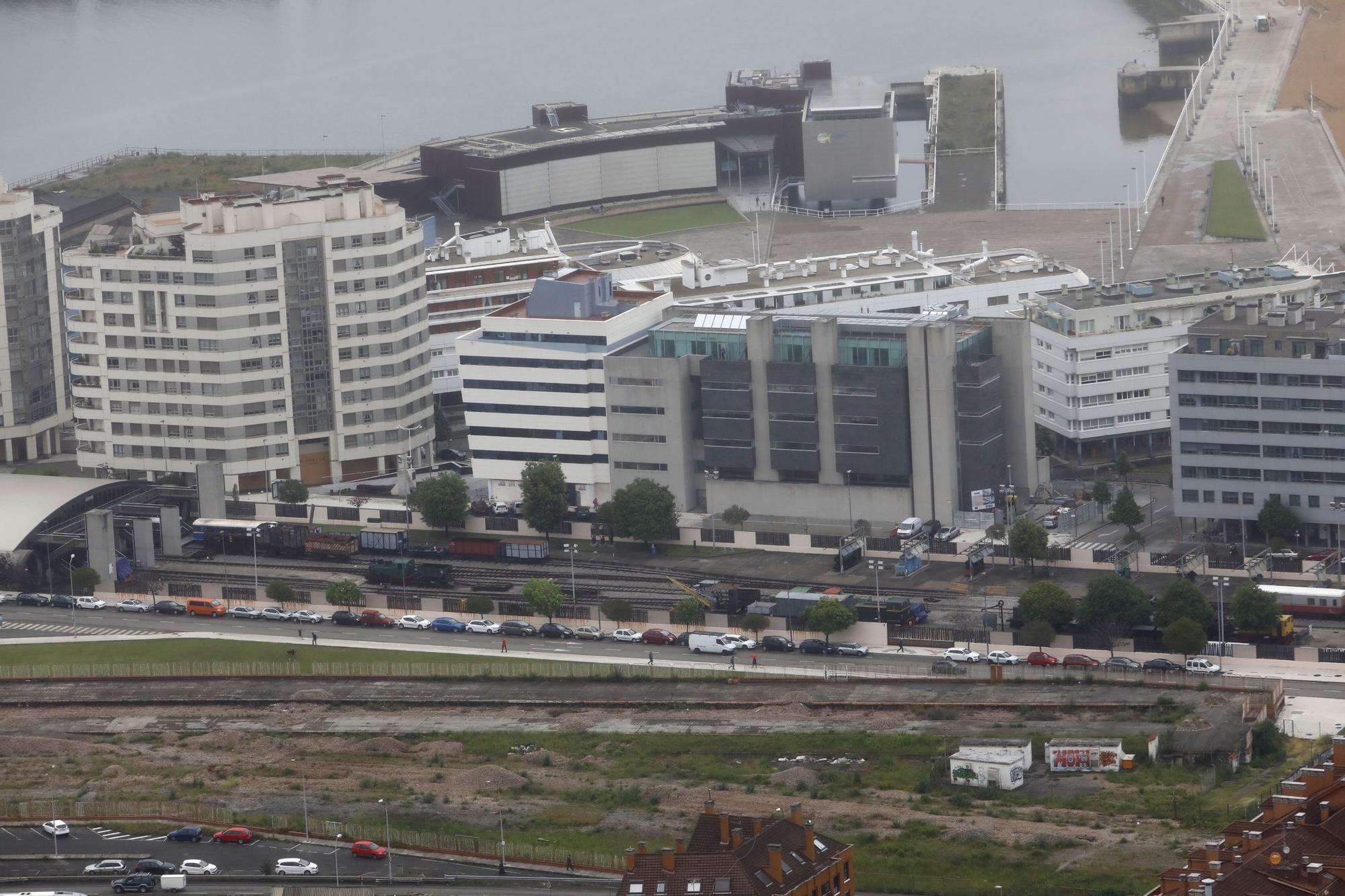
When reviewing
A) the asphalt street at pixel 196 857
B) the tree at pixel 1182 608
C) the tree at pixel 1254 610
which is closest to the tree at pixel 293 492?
the asphalt street at pixel 196 857

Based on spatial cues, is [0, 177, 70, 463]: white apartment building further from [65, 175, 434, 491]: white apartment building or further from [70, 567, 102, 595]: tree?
[70, 567, 102, 595]: tree

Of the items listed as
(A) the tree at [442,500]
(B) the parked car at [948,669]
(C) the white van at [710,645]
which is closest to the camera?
(B) the parked car at [948,669]

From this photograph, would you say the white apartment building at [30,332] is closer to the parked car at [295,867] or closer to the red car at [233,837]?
the red car at [233,837]

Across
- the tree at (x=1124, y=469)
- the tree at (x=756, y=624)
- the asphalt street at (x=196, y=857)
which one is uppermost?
the tree at (x=1124, y=469)

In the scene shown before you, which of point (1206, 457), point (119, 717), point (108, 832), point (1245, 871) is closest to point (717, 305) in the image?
point (1206, 457)

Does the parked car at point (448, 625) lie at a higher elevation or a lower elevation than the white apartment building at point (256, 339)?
lower

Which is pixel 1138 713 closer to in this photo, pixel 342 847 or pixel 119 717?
pixel 342 847

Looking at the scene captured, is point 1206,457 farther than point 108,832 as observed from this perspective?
Yes

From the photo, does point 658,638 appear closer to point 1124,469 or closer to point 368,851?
point 368,851
